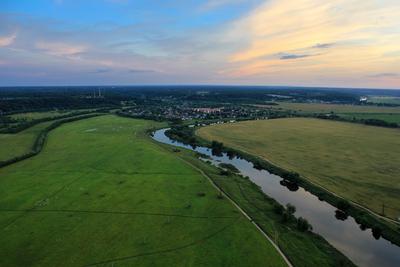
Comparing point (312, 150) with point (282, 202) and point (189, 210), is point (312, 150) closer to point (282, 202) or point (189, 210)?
point (282, 202)

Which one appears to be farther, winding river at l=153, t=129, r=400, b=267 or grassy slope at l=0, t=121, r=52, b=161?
grassy slope at l=0, t=121, r=52, b=161

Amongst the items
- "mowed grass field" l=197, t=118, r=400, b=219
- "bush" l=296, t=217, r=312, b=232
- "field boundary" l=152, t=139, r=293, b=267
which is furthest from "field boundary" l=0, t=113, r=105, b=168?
"bush" l=296, t=217, r=312, b=232

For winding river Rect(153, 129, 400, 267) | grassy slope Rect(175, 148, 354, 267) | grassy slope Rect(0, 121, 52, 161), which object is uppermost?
grassy slope Rect(0, 121, 52, 161)

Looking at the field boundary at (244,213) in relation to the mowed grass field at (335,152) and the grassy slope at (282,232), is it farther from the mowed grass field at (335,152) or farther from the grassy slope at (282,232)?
the mowed grass field at (335,152)

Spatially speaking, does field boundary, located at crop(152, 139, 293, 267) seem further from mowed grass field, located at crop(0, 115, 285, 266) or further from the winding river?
the winding river

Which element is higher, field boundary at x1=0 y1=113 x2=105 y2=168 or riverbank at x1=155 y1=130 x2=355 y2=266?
field boundary at x1=0 y1=113 x2=105 y2=168

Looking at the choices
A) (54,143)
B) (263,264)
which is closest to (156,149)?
(54,143)

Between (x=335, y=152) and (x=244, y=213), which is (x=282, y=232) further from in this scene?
(x=335, y=152)
